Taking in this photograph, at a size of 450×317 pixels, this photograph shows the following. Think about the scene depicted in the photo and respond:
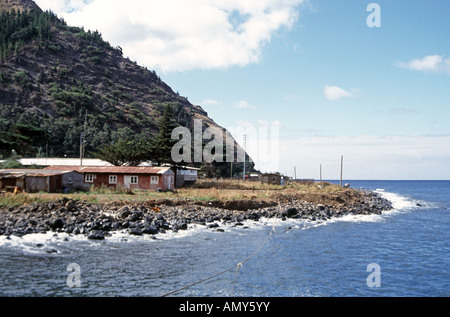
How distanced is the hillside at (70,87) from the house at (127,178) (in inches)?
1277

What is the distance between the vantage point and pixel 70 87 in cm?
12775

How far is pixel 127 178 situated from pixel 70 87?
102 metres

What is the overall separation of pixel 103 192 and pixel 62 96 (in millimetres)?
89984

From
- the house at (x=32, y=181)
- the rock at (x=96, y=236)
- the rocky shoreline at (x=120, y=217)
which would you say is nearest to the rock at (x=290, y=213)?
the rocky shoreline at (x=120, y=217)

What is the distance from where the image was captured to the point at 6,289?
12234 mm


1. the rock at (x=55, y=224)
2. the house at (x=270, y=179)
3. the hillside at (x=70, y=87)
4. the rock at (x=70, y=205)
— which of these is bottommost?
the rock at (x=55, y=224)

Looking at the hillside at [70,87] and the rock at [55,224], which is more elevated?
the hillside at [70,87]

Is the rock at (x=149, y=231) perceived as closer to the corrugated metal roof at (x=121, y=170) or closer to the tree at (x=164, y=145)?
the corrugated metal roof at (x=121, y=170)

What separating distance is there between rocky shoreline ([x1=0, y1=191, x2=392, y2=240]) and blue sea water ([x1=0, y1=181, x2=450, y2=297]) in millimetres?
1228

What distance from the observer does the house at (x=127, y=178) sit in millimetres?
39688

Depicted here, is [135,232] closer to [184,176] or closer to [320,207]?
[320,207]

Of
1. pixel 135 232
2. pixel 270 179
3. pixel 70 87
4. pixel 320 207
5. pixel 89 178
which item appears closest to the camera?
pixel 135 232

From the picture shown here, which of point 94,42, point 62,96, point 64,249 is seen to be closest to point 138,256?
point 64,249

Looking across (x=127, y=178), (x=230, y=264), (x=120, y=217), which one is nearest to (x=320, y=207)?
(x=127, y=178)
